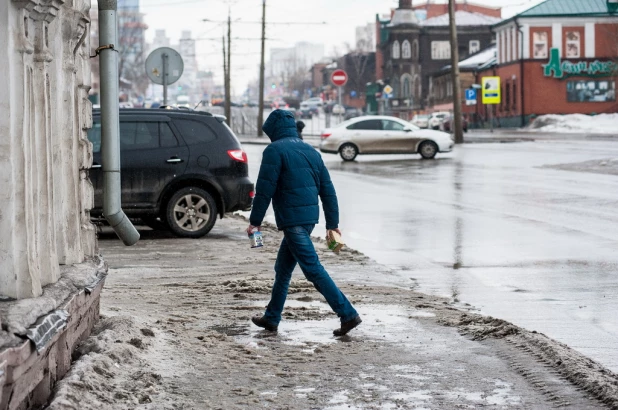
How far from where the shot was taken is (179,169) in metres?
15.3

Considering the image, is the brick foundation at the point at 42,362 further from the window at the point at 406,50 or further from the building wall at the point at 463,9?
the building wall at the point at 463,9

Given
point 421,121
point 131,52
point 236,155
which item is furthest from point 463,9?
point 236,155

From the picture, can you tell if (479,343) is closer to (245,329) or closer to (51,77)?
(245,329)

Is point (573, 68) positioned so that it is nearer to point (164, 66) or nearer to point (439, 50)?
point (439, 50)

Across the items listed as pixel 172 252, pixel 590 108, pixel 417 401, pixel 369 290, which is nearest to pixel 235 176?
pixel 172 252

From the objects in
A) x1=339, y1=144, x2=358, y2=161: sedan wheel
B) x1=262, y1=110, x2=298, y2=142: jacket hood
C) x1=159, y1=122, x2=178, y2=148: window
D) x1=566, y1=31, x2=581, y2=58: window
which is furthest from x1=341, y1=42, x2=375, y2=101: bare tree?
x1=262, y1=110, x2=298, y2=142: jacket hood

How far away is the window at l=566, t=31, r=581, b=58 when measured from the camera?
7512cm

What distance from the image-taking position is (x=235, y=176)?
15.5 m

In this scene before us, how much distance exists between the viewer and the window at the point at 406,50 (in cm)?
11956

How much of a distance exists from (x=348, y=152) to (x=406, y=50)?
8322cm

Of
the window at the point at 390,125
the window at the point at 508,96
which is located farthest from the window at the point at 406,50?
the window at the point at 390,125

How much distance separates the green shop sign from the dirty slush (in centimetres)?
6589

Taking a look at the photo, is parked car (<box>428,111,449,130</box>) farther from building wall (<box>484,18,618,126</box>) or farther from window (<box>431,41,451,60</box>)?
window (<box>431,41,451,60</box>)

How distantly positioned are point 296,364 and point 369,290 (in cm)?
330
